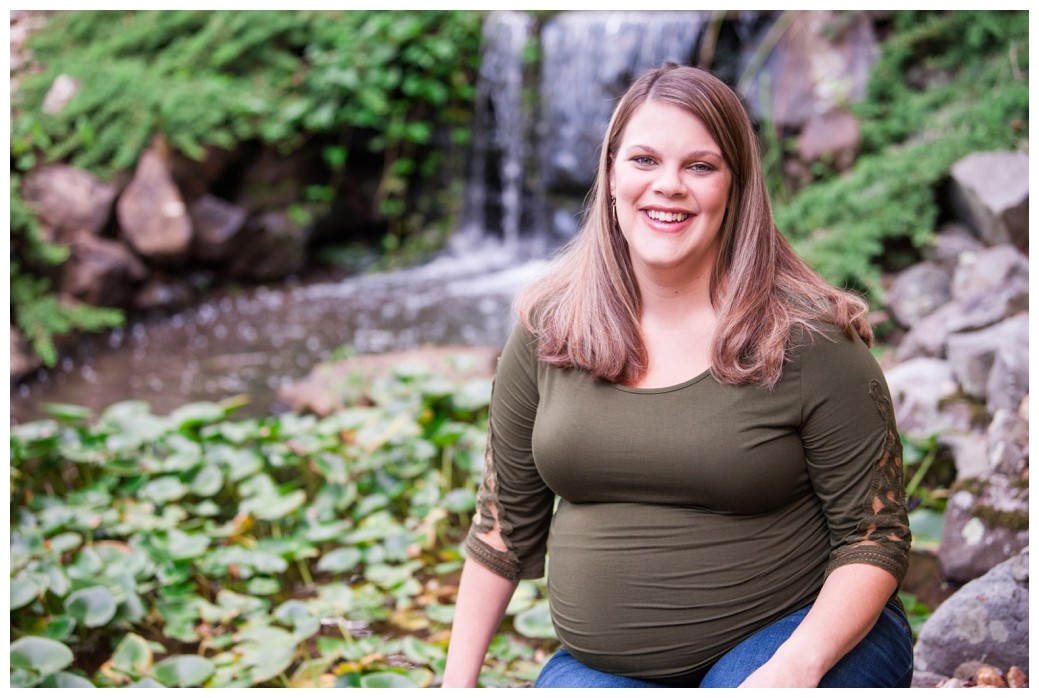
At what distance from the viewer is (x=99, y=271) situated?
5039mm

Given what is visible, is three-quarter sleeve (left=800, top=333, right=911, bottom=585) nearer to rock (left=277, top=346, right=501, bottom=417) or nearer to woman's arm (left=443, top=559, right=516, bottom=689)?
woman's arm (left=443, top=559, right=516, bottom=689)

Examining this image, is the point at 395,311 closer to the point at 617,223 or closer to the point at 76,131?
the point at 76,131

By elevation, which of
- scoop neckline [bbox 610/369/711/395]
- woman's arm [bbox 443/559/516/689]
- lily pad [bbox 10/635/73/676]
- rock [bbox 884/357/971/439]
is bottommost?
lily pad [bbox 10/635/73/676]

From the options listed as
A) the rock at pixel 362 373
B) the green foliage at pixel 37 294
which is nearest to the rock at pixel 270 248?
the green foliage at pixel 37 294

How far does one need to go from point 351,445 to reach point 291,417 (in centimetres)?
25

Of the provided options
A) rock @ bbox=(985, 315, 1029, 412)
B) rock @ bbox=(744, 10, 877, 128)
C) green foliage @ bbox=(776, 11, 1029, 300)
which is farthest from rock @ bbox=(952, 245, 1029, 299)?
rock @ bbox=(744, 10, 877, 128)

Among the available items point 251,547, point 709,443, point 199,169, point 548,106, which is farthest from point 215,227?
point 709,443

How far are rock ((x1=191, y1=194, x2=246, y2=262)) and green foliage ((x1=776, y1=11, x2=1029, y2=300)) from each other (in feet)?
10.6

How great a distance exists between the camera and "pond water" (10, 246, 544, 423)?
4.46 metres

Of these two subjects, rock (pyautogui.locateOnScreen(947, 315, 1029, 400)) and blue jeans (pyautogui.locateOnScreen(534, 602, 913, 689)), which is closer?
blue jeans (pyautogui.locateOnScreen(534, 602, 913, 689))

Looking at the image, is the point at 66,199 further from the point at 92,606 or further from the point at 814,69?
the point at 814,69

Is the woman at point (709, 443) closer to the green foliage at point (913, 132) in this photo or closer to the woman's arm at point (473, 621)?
the woman's arm at point (473, 621)

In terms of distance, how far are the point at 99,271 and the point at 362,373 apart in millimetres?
2091

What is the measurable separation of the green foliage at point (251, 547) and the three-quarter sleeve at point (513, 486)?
0.51 m
